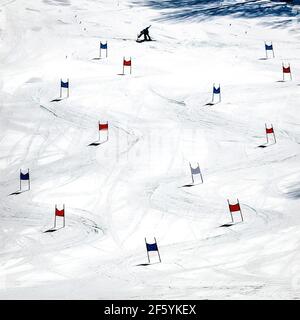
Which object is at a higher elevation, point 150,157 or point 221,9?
point 221,9

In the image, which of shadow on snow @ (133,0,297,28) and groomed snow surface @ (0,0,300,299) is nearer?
groomed snow surface @ (0,0,300,299)

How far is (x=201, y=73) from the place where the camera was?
31094 millimetres

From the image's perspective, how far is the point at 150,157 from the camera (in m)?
23.4

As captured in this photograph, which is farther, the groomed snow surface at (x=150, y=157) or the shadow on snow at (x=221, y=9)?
the shadow on snow at (x=221, y=9)

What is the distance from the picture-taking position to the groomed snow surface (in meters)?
16.3

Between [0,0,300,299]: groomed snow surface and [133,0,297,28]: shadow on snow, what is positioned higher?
[133,0,297,28]: shadow on snow

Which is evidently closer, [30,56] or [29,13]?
[30,56]

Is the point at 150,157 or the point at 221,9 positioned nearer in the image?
the point at 150,157

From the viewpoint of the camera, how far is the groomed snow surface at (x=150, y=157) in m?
16.3

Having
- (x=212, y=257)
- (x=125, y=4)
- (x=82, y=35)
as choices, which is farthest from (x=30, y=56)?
(x=212, y=257)

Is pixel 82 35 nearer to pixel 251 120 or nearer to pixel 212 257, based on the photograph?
pixel 251 120

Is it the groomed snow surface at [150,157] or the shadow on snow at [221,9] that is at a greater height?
the shadow on snow at [221,9]

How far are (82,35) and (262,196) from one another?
65.1ft

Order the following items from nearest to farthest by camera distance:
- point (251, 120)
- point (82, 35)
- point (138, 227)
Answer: point (138, 227) < point (251, 120) < point (82, 35)
